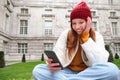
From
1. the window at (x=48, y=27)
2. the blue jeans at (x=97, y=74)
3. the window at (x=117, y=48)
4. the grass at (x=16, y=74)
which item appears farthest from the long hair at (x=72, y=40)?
the window at (x=117, y=48)

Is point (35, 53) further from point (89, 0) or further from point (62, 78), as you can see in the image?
point (62, 78)

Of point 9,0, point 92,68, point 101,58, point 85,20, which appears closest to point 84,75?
point 92,68

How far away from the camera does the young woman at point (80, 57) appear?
2.70 metres

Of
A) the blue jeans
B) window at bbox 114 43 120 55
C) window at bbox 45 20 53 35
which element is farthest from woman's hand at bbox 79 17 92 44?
window at bbox 114 43 120 55

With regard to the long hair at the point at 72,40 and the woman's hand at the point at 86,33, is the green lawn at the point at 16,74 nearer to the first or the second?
the long hair at the point at 72,40

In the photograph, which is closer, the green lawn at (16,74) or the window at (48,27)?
the green lawn at (16,74)

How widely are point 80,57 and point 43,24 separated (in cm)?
2232

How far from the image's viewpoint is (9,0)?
22766 millimetres

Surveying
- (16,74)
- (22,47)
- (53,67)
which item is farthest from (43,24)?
(53,67)

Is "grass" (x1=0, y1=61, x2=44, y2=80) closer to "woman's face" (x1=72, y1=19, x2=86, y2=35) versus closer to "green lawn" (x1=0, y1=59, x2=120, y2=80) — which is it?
"green lawn" (x1=0, y1=59, x2=120, y2=80)

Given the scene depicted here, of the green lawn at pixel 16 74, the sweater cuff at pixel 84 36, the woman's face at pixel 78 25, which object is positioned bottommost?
the green lawn at pixel 16 74

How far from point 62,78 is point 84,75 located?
27 cm

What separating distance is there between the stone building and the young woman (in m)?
20.9

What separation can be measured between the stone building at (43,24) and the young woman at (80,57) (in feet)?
68.4
